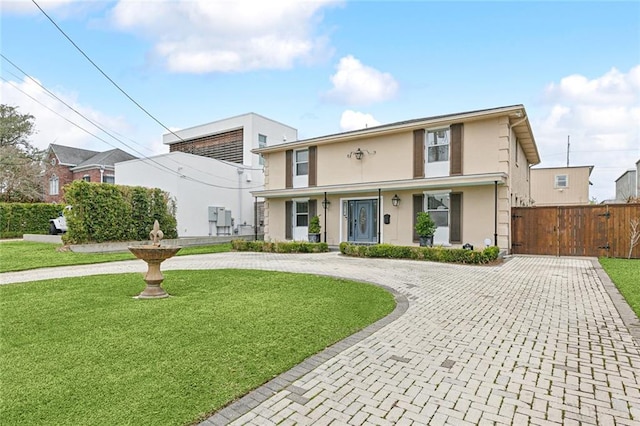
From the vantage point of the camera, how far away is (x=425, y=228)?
12320mm

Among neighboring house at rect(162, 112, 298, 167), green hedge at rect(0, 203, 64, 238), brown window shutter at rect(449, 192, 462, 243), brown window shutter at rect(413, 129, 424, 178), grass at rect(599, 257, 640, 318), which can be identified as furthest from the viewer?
neighboring house at rect(162, 112, 298, 167)

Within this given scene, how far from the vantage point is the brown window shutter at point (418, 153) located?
45.0ft

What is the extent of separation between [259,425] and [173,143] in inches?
1194

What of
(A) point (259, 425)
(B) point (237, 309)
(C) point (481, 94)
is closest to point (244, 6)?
(B) point (237, 309)

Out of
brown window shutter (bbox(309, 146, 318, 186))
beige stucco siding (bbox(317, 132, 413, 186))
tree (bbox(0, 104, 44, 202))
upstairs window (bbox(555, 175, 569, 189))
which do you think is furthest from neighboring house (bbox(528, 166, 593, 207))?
tree (bbox(0, 104, 44, 202))

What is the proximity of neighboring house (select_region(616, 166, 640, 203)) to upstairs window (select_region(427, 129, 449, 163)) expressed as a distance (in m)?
15.6

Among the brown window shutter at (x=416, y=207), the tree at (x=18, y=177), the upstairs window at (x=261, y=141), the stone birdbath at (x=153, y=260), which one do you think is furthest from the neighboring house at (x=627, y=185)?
the tree at (x=18, y=177)

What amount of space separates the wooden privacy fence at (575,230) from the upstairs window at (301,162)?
31.0ft

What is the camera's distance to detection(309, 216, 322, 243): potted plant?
1545 centimetres

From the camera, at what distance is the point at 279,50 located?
44.5 feet

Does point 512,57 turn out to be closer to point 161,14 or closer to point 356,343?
point 161,14

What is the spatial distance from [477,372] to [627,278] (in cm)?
693

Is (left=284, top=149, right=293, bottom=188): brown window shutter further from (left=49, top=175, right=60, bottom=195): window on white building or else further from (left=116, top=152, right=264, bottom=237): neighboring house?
(left=49, top=175, right=60, bottom=195): window on white building

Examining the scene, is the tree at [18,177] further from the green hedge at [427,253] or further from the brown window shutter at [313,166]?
the green hedge at [427,253]
